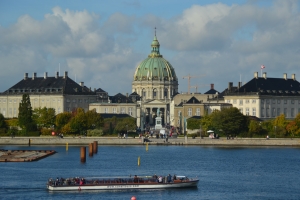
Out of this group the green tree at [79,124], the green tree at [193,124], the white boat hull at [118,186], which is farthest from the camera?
the green tree at [193,124]

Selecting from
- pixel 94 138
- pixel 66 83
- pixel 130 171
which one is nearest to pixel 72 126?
pixel 94 138

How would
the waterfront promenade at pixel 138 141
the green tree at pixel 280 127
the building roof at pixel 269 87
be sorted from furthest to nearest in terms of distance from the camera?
the building roof at pixel 269 87
the green tree at pixel 280 127
the waterfront promenade at pixel 138 141

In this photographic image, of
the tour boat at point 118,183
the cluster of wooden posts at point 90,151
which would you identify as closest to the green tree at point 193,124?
the cluster of wooden posts at point 90,151

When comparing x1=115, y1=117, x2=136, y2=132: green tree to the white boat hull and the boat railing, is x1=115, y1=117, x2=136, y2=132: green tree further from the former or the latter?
the white boat hull

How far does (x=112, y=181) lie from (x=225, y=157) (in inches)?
1249

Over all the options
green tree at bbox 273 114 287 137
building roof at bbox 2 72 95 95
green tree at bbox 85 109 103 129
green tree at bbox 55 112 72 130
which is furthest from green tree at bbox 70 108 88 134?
building roof at bbox 2 72 95 95

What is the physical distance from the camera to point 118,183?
80.7 m

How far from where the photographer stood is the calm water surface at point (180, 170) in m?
78.4

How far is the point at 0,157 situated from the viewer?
107 m

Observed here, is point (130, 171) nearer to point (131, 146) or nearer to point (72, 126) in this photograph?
point (131, 146)

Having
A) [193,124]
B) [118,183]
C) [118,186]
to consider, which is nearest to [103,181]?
[118,183]

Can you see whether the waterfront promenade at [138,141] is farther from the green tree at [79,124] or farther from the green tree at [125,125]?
the green tree at [125,125]

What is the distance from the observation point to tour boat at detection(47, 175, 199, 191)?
262ft

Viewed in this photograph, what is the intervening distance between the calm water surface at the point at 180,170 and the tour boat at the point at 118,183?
71cm
